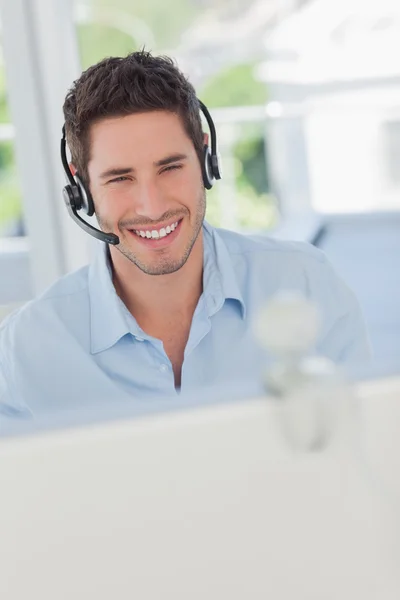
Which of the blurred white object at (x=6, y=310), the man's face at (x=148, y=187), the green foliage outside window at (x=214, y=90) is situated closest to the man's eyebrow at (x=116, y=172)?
the man's face at (x=148, y=187)

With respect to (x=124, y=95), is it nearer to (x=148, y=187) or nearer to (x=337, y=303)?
(x=148, y=187)

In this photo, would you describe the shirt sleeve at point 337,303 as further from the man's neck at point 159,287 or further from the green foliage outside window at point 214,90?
the green foliage outside window at point 214,90

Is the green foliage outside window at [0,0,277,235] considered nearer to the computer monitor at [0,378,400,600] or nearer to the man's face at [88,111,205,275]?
the man's face at [88,111,205,275]

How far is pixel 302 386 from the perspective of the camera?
0.59m

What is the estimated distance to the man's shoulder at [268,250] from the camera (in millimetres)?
1457

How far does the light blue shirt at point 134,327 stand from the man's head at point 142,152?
63 millimetres

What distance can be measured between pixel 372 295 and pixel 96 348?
1.23 metres

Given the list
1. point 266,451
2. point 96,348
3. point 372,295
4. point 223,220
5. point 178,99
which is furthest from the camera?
point 223,220

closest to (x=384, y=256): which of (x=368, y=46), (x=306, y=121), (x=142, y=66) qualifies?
(x=306, y=121)

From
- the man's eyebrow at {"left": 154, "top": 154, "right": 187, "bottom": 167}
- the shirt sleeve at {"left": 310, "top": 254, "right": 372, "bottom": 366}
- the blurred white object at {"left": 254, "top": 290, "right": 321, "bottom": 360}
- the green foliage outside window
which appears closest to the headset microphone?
the man's eyebrow at {"left": 154, "top": 154, "right": 187, "bottom": 167}

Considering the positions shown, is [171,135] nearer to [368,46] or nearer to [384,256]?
[384,256]

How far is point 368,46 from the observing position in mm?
3441

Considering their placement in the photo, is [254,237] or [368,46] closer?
[254,237]

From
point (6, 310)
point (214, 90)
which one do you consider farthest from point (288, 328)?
point (214, 90)
